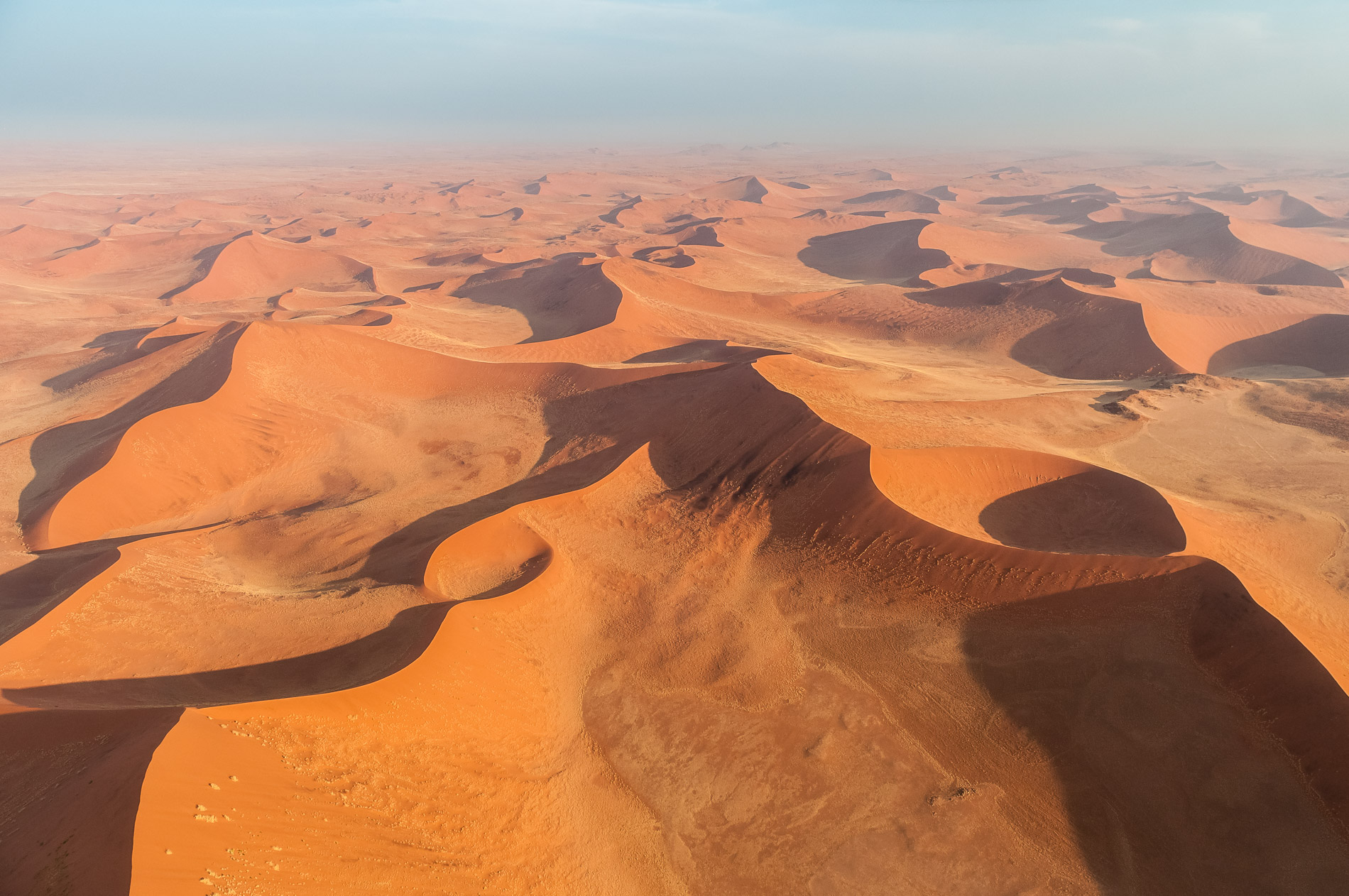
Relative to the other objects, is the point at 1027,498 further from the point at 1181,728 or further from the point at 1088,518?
the point at 1181,728

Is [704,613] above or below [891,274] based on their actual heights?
below

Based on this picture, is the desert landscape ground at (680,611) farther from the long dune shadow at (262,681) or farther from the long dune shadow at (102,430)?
the long dune shadow at (102,430)

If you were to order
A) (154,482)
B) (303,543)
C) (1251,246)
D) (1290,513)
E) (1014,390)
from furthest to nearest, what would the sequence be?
(1251,246) < (1014,390) < (154,482) < (303,543) < (1290,513)

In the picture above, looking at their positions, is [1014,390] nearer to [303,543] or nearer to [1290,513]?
[1290,513]

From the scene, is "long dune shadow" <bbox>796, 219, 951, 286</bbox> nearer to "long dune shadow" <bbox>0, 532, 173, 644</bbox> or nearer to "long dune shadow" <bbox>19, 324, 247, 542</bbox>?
"long dune shadow" <bbox>19, 324, 247, 542</bbox>

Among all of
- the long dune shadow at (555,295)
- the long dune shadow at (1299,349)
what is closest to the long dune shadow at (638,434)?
the long dune shadow at (555,295)

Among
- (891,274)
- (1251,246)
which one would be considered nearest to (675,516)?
(891,274)

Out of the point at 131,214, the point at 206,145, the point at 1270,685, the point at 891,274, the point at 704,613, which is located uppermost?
the point at 206,145
